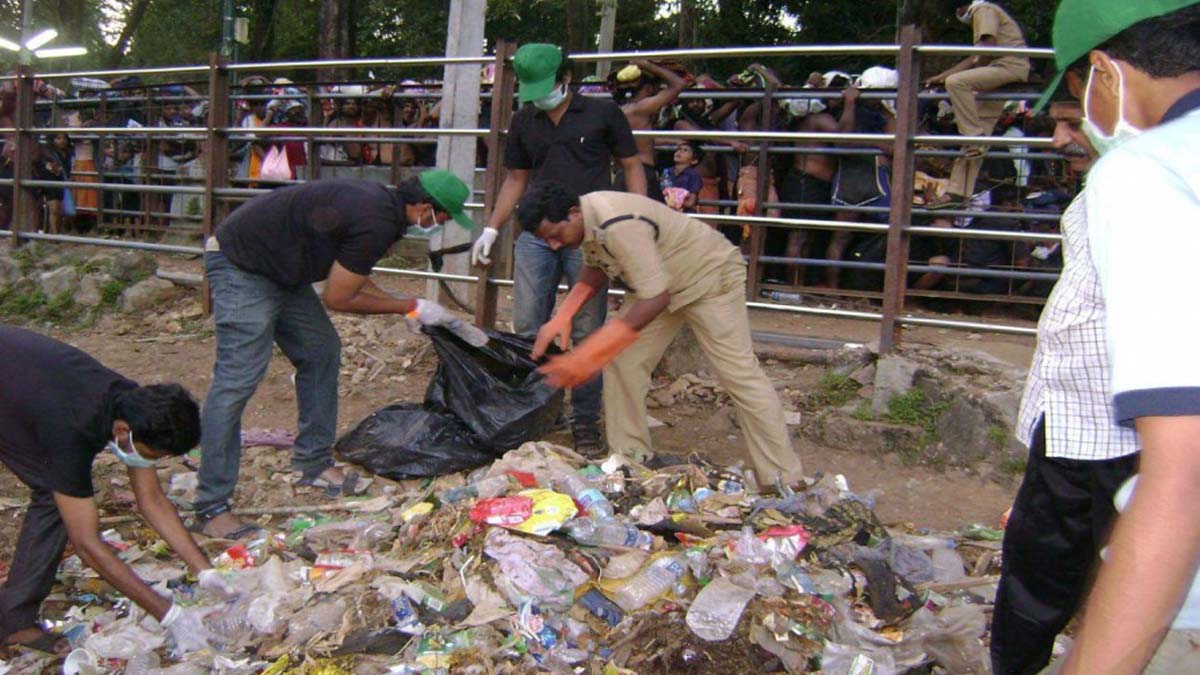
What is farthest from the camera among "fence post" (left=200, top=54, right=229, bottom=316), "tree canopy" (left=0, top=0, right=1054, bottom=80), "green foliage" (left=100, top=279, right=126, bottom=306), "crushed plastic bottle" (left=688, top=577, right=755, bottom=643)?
"tree canopy" (left=0, top=0, right=1054, bottom=80)

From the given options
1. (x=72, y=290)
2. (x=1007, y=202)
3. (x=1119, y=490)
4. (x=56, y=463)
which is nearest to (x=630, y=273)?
(x=56, y=463)

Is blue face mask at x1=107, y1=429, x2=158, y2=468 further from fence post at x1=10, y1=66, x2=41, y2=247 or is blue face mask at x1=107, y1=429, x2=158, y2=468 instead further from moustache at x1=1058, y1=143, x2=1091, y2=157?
fence post at x1=10, y1=66, x2=41, y2=247

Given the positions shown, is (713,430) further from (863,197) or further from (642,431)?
(863,197)

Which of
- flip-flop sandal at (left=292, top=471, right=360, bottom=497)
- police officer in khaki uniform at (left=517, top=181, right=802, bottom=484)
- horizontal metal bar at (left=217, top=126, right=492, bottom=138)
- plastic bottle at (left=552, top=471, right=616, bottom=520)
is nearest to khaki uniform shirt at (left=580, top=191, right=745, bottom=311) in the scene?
police officer in khaki uniform at (left=517, top=181, right=802, bottom=484)

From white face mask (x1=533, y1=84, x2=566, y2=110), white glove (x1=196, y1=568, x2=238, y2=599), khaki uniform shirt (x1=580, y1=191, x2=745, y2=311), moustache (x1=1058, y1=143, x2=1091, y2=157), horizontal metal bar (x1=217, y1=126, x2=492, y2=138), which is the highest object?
white face mask (x1=533, y1=84, x2=566, y2=110)

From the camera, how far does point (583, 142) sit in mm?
4734

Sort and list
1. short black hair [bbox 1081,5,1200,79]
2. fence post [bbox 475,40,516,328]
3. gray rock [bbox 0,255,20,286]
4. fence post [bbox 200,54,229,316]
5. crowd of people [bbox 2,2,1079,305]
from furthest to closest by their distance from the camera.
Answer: gray rock [bbox 0,255,20,286]
fence post [bbox 200,54,229,316]
fence post [bbox 475,40,516,328]
crowd of people [bbox 2,2,1079,305]
short black hair [bbox 1081,5,1200,79]

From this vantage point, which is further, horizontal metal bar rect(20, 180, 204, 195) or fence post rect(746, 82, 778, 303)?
horizontal metal bar rect(20, 180, 204, 195)

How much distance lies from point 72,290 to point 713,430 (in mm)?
5079

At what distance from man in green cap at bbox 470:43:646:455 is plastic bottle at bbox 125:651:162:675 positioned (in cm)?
218

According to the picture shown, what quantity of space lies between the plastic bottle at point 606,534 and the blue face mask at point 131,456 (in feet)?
4.36

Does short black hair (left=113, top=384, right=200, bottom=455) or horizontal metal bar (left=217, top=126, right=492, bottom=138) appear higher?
horizontal metal bar (left=217, top=126, right=492, bottom=138)

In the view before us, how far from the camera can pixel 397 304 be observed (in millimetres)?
4152

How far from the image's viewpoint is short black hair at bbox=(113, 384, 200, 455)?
9.46 ft
